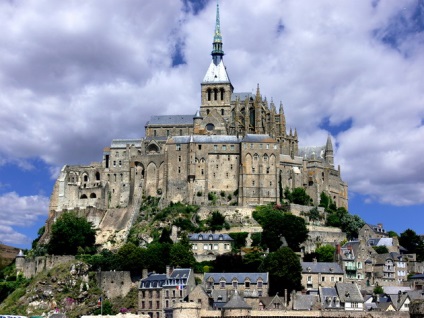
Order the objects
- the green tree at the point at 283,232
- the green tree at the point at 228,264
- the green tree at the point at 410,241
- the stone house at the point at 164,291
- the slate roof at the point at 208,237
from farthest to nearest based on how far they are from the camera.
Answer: the green tree at the point at 410,241, the slate roof at the point at 208,237, the green tree at the point at 283,232, the green tree at the point at 228,264, the stone house at the point at 164,291

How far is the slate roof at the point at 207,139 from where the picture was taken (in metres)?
93.1

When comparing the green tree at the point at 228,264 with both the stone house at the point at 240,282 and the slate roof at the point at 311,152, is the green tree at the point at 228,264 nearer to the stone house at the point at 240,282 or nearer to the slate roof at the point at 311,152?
the stone house at the point at 240,282

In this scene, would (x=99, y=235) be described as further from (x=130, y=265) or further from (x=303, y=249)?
(x=303, y=249)

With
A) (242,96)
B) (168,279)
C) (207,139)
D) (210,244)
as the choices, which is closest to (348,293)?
(168,279)

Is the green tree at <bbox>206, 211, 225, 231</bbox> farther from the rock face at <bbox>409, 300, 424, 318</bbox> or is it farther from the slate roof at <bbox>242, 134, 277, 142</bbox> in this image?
the rock face at <bbox>409, 300, 424, 318</bbox>

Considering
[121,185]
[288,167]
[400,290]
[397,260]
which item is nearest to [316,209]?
[288,167]

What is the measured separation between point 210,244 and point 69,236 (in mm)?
17715

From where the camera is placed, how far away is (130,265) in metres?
69.0

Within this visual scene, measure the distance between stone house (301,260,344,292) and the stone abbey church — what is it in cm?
2114

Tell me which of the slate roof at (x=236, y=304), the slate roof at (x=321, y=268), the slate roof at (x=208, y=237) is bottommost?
the slate roof at (x=236, y=304)

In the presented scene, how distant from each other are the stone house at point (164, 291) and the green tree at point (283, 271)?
25.9 feet

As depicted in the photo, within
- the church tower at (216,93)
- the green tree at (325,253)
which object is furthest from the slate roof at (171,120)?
the green tree at (325,253)

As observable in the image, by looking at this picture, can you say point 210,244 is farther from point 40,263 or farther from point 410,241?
point 410,241

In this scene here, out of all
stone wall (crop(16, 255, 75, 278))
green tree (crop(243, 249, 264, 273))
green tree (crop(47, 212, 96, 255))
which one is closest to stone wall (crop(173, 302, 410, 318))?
green tree (crop(243, 249, 264, 273))
